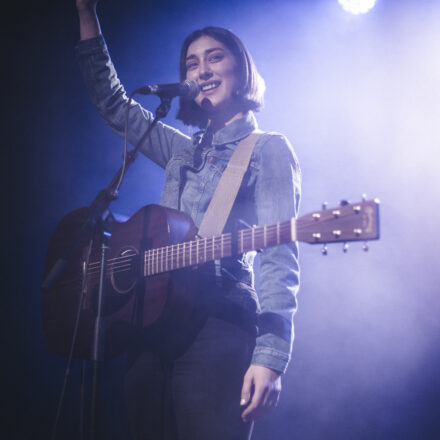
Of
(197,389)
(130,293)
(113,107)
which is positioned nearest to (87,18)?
(113,107)

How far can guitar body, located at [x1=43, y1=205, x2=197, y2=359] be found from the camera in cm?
154

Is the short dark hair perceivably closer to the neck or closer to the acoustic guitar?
the neck

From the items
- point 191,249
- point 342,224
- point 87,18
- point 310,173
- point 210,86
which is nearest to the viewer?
point 342,224

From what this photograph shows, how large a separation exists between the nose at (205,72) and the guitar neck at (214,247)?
2.95 ft

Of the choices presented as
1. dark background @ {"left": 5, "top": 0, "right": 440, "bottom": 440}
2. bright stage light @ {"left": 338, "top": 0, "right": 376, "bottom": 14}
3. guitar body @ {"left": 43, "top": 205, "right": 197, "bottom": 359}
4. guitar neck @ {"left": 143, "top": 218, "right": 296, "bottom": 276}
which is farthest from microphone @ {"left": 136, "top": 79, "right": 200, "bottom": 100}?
bright stage light @ {"left": 338, "top": 0, "right": 376, "bottom": 14}

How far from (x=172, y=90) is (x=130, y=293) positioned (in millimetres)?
842

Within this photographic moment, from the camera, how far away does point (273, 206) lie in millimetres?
1651

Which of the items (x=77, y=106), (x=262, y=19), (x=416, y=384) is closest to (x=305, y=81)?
(x=262, y=19)

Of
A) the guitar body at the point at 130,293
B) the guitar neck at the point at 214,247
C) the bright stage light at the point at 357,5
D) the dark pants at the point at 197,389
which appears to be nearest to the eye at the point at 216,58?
the guitar body at the point at 130,293

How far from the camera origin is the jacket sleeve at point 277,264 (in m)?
1.49

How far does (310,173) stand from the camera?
3.14 meters

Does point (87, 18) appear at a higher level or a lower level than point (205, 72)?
higher

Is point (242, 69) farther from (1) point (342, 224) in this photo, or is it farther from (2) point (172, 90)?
(1) point (342, 224)

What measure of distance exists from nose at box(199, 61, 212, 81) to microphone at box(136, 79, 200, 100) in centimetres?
26
